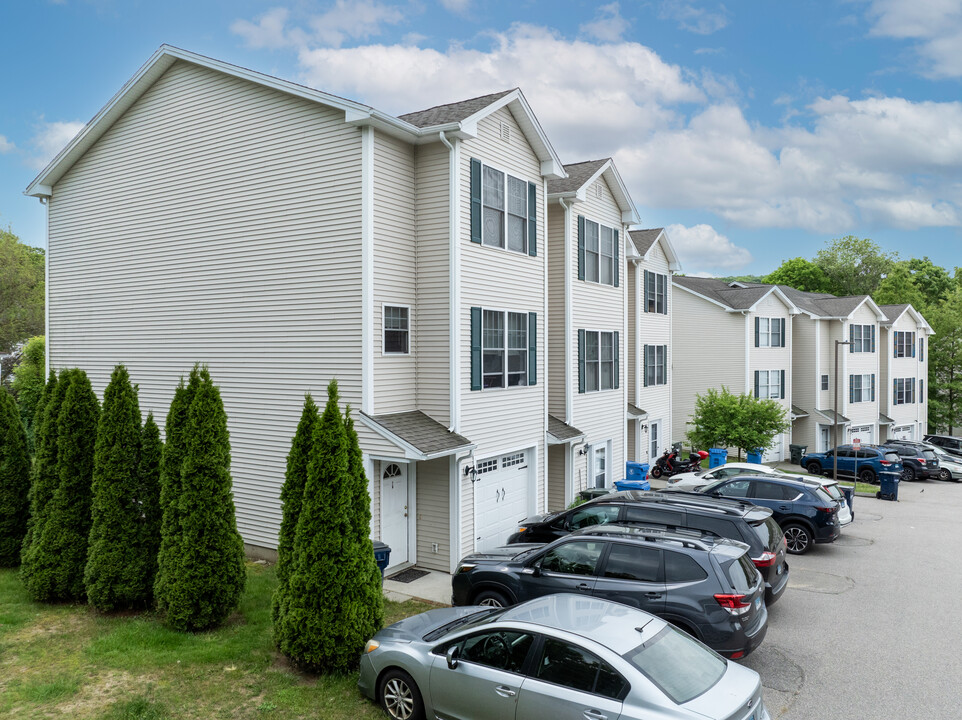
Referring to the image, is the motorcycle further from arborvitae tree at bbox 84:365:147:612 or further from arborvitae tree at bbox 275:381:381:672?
arborvitae tree at bbox 84:365:147:612

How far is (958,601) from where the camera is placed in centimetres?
1228

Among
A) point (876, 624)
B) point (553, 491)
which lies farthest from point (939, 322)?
point (876, 624)

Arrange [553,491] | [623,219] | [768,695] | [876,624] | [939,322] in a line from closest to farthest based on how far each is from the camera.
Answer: [768,695] → [876,624] → [553,491] → [623,219] → [939,322]

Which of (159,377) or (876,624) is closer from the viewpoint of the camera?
(876,624)

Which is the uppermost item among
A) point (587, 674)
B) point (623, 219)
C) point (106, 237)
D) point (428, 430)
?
point (623, 219)

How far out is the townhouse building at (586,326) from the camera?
18.8m

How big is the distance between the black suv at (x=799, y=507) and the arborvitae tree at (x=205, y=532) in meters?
11.9

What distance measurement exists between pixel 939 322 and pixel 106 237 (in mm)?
53498

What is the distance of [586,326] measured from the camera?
64.6 ft

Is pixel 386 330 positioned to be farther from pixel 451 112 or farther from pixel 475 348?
pixel 451 112

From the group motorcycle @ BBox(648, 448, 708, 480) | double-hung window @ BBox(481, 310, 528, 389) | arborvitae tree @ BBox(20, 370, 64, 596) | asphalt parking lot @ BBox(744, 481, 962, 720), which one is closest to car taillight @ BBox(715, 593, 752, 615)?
asphalt parking lot @ BBox(744, 481, 962, 720)

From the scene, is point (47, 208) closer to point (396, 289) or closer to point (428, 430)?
point (396, 289)

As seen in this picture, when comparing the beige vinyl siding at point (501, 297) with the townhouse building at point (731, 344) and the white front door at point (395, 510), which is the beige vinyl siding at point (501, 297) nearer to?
the white front door at point (395, 510)

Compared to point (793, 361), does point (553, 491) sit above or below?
below
